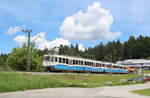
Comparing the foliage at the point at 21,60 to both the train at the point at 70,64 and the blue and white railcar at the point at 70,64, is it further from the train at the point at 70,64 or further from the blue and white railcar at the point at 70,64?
the blue and white railcar at the point at 70,64

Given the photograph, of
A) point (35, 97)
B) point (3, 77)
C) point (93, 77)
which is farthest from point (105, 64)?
point (35, 97)

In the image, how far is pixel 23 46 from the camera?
70625 mm

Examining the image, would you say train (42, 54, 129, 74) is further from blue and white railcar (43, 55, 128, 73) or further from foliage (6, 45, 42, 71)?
foliage (6, 45, 42, 71)

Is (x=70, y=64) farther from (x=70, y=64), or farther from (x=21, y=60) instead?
(x=21, y=60)

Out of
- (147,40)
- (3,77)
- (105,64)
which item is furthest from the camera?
(147,40)

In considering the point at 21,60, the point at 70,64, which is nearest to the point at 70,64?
the point at 70,64

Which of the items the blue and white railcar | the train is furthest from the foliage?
the blue and white railcar

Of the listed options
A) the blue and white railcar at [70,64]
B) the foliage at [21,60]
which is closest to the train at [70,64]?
the blue and white railcar at [70,64]

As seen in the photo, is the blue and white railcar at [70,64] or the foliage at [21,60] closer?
the blue and white railcar at [70,64]

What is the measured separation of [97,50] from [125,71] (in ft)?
345

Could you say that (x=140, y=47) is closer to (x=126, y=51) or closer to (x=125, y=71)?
(x=126, y=51)

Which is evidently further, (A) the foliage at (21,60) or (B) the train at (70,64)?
(A) the foliage at (21,60)

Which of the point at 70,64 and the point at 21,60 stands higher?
the point at 21,60

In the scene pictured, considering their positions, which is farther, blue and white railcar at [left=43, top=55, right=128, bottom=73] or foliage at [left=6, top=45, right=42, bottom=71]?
foliage at [left=6, top=45, right=42, bottom=71]
